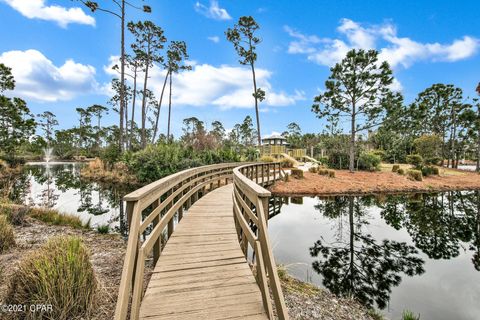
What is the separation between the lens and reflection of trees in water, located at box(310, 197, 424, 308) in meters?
4.01

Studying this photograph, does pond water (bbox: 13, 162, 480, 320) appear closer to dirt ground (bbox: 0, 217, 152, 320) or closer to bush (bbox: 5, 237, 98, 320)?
dirt ground (bbox: 0, 217, 152, 320)

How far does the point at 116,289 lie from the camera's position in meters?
2.72

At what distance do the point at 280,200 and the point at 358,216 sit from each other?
3440 mm

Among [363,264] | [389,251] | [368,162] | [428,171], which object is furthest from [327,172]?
[363,264]

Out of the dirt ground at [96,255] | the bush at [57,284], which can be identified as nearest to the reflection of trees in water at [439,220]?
the dirt ground at [96,255]

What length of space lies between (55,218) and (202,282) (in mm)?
6259

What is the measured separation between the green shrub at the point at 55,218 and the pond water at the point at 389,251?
5679 millimetres

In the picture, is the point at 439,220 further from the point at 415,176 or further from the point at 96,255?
the point at 96,255

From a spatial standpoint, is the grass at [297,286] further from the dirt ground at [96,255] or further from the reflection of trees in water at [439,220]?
the reflection of trees in water at [439,220]

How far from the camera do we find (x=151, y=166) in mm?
13406

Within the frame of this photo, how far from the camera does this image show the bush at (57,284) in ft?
7.13

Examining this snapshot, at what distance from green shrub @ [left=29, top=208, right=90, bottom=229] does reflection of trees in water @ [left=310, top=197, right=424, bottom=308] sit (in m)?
6.42

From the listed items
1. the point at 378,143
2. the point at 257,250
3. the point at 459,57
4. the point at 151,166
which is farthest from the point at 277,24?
the point at 378,143

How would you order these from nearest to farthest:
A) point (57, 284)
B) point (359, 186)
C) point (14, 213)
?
point (57, 284), point (14, 213), point (359, 186)
